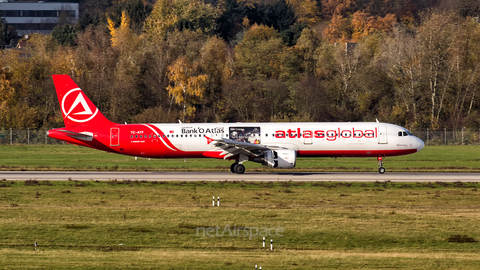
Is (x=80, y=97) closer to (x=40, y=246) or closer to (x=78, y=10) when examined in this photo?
(x=40, y=246)

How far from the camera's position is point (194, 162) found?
58.5 meters

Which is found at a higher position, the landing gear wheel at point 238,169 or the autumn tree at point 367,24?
the autumn tree at point 367,24

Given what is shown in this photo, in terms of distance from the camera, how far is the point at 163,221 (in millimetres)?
26109

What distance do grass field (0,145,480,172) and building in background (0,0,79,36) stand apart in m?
124

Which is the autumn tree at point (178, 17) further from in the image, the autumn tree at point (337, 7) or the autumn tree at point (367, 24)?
the autumn tree at point (337, 7)

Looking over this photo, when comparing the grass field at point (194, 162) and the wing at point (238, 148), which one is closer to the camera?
the wing at point (238, 148)

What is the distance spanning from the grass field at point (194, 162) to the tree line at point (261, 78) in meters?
16.0

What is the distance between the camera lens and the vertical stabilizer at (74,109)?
1821 inches

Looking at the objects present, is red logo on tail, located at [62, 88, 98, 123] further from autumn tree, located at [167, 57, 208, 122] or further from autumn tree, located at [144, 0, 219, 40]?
autumn tree, located at [144, 0, 219, 40]

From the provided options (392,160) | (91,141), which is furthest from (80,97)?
(392,160)

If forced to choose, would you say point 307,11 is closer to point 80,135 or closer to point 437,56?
point 437,56

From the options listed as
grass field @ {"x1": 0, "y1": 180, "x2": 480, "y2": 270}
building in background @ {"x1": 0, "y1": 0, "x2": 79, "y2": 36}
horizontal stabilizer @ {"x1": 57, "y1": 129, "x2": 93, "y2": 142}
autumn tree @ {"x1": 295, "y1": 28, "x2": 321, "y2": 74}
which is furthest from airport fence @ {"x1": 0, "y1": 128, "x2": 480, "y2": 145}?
building in background @ {"x1": 0, "y1": 0, "x2": 79, "y2": 36}

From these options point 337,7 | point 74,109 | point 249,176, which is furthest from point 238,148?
point 337,7

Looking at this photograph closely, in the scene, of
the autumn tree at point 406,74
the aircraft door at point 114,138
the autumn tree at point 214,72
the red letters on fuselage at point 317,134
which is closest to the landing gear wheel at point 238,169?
the red letters on fuselage at point 317,134
